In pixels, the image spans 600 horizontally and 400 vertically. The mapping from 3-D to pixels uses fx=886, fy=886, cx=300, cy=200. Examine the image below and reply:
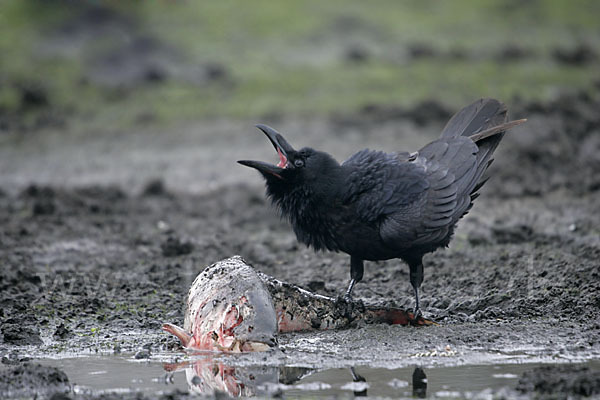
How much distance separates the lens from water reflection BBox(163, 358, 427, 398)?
17.6 ft

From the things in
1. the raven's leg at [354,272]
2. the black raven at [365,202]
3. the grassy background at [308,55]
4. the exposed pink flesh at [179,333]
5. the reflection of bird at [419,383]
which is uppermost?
the grassy background at [308,55]

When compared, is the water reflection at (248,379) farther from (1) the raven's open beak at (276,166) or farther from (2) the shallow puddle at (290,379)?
(1) the raven's open beak at (276,166)

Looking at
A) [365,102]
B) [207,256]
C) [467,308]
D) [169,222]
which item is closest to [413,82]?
[365,102]

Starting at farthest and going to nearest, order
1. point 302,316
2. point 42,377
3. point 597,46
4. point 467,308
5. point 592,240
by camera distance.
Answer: point 597,46 → point 592,240 → point 467,308 → point 302,316 → point 42,377

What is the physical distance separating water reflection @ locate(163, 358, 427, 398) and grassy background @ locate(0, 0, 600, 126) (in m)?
11.5

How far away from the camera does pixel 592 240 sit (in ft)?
29.6

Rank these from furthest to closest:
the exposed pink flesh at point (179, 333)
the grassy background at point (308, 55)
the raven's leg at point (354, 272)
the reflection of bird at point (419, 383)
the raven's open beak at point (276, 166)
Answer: the grassy background at point (308, 55) < the raven's leg at point (354, 272) < the raven's open beak at point (276, 166) < the exposed pink flesh at point (179, 333) < the reflection of bird at point (419, 383)

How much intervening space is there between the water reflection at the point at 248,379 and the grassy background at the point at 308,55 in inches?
454

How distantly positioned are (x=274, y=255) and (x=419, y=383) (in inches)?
158

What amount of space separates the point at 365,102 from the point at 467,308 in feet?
35.0

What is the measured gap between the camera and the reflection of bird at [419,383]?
520cm

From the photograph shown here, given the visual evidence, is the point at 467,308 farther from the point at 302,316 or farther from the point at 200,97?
the point at 200,97

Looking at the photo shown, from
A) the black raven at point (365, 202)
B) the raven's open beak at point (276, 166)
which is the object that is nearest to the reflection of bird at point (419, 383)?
the black raven at point (365, 202)

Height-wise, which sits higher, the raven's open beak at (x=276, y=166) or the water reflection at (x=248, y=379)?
the raven's open beak at (x=276, y=166)
